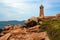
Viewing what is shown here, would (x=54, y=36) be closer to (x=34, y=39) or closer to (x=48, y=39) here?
(x=48, y=39)

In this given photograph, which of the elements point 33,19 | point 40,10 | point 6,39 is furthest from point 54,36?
point 40,10

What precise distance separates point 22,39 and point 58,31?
3.70 m

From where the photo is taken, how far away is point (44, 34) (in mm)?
23406

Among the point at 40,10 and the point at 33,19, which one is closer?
the point at 33,19

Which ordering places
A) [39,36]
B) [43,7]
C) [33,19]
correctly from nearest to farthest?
1. [39,36]
2. [33,19]
3. [43,7]

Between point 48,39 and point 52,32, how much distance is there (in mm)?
1160

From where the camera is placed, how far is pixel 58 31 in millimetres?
21578

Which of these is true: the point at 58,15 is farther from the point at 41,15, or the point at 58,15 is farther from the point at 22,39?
the point at 22,39

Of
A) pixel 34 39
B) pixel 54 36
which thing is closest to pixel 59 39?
pixel 54 36

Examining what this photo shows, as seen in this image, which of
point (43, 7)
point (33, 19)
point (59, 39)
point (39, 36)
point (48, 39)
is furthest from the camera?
point (43, 7)

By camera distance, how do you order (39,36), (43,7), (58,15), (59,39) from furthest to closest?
(43,7), (58,15), (39,36), (59,39)

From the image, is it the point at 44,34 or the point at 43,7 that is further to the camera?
the point at 43,7

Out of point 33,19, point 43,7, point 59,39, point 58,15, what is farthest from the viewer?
point 43,7

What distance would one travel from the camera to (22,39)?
74.5ft
